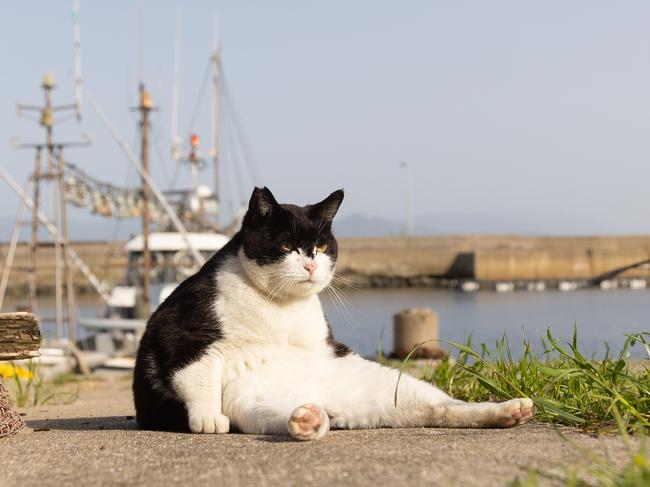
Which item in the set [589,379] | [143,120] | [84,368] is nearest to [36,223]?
[143,120]

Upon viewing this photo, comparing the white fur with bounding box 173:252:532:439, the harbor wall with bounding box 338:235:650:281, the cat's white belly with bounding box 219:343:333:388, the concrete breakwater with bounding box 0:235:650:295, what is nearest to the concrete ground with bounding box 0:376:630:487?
the white fur with bounding box 173:252:532:439

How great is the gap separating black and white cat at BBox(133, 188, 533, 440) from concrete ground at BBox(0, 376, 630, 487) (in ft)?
0.48

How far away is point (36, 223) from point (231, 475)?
2360cm

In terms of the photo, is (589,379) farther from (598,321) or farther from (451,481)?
(598,321)

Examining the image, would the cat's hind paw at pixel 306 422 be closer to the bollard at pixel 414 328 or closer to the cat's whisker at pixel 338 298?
the cat's whisker at pixel 338 298

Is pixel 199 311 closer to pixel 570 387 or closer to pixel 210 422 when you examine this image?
pixel 210 422

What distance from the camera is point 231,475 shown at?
307cm

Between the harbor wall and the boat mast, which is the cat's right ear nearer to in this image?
the boat mast

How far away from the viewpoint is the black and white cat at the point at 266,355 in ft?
13.3

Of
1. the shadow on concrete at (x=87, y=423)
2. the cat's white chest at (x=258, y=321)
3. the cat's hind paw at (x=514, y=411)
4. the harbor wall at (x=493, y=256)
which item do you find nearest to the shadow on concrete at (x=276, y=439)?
the cat's white chest at (x=258, y=321)

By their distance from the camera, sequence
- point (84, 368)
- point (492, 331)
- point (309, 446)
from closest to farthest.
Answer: point (309, 446) < point (84, 368) < point (492, 331)

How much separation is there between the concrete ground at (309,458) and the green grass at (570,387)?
19cm

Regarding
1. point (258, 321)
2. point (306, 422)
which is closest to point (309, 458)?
point (306, 422)

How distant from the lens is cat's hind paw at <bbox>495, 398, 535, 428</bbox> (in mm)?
3811
